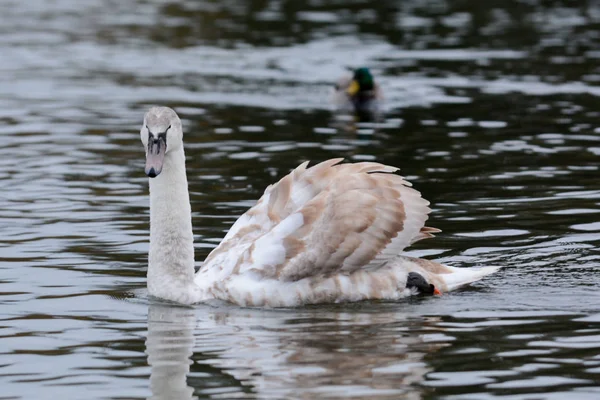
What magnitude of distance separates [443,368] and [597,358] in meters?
1.16

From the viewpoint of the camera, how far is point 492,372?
30.1ft

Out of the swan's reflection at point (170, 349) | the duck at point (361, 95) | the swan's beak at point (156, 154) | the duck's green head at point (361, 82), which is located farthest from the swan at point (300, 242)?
the duck's green head at point (361, 82)

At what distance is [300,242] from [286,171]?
686cm

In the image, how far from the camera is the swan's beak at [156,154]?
11.0 metres

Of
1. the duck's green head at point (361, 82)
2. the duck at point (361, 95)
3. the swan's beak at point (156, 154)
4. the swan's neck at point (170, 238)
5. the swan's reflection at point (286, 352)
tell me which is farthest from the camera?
the duck's green head at point (361, 82)

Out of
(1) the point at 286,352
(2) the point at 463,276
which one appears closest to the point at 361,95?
(2) the point at 463,276

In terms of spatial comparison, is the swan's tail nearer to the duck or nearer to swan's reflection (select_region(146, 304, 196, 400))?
swan's reflection (select_region(146, 304, 196, 400))

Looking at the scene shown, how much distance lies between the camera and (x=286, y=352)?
32.0 ft

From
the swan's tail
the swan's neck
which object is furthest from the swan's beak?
the swan's tail

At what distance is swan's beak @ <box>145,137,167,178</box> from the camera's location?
11031mm

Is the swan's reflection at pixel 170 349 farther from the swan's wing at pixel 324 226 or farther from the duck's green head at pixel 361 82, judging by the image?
the duck's green head at pixel 361 82

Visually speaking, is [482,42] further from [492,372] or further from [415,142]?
[492,372]

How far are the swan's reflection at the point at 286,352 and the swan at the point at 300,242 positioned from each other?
0.24 metres

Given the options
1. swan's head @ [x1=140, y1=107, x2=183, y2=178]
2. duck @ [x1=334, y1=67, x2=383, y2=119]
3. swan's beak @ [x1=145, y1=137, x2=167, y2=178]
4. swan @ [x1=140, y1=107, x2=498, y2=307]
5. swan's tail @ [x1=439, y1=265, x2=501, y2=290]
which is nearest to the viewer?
swan's beak @ [x1=145, y1=137, x2=167, y2=178]
